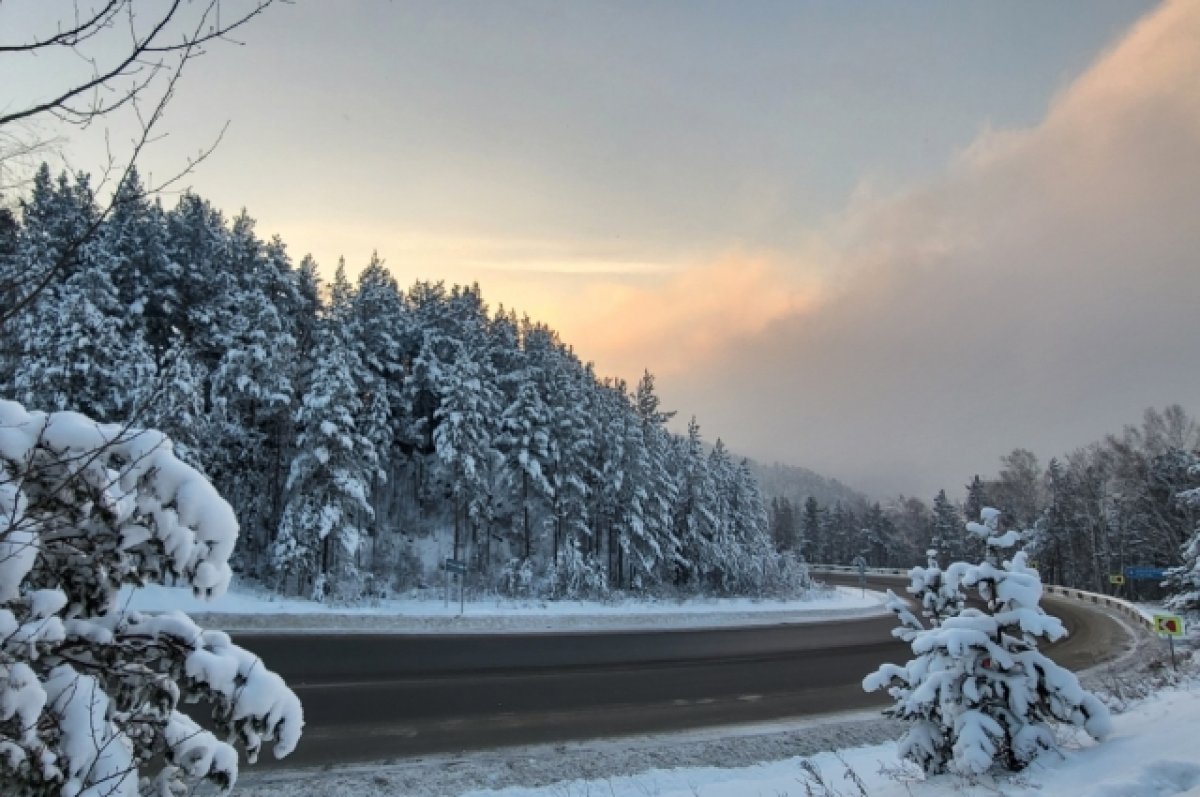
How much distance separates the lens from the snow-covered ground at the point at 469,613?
20.7 metres

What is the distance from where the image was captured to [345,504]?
2934 centimetres

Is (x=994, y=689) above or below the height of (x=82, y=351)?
below

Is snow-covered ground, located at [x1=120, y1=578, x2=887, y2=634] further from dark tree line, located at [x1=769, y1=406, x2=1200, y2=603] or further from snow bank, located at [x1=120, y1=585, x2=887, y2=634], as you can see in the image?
dark tree line, located at [x1=769, y1=406, x2=1200, y2=603]

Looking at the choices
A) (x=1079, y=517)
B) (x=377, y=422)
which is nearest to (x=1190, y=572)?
(x=377, y=422)

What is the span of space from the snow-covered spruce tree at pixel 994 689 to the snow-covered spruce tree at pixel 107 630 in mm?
5750

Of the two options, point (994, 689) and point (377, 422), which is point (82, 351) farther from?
point (994, 689)

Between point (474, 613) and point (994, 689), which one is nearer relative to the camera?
point (994, 689)

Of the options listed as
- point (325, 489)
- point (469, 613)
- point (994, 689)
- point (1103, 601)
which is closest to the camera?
point (994, 689)

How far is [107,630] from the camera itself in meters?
2.78

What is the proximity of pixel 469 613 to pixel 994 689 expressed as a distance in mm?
21091

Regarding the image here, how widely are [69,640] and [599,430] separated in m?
36.7

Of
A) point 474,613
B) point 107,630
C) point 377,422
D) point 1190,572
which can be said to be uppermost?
point 377,422

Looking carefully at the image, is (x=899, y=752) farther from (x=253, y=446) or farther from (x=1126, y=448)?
(x=1126, y=448)

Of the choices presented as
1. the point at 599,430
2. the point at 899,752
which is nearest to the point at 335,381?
the point at 599,430
